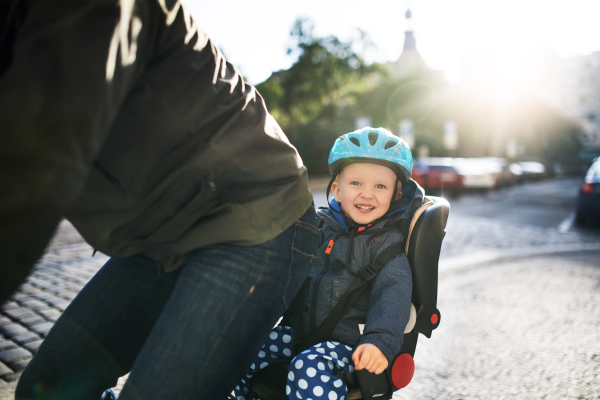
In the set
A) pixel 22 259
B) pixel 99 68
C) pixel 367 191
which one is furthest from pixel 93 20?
pixel 367 191

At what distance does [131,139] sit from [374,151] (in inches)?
49.2

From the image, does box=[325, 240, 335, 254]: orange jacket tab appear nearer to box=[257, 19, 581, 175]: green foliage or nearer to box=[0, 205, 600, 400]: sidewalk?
box=[0, 205, 600, 400]: sidewalk

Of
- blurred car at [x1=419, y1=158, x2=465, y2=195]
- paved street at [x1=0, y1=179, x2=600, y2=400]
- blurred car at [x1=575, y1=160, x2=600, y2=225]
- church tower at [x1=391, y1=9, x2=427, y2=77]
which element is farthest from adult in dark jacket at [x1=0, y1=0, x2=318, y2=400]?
church tower at [x1=391, y1=9, x2=427, y2=77]

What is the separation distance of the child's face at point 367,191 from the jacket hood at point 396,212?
4 cm

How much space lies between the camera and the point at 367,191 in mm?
2184

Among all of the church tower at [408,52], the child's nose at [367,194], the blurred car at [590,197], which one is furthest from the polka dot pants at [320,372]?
the church tower at [408,52]

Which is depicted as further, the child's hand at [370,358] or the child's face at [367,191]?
the child's face at [367,191]

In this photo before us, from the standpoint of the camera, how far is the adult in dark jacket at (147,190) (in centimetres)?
92

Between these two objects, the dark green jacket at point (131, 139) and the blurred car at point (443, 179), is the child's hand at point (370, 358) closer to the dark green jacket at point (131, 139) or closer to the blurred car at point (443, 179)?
the dark green jacket at point (131, 139)

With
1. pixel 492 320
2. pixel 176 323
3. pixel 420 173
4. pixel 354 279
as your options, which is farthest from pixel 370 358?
pixel 420 173

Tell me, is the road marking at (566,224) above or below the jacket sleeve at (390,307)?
below

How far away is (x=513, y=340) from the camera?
145 inches

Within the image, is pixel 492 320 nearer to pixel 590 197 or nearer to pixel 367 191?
pixel 367 191

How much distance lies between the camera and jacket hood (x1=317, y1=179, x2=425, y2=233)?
2121 mm
